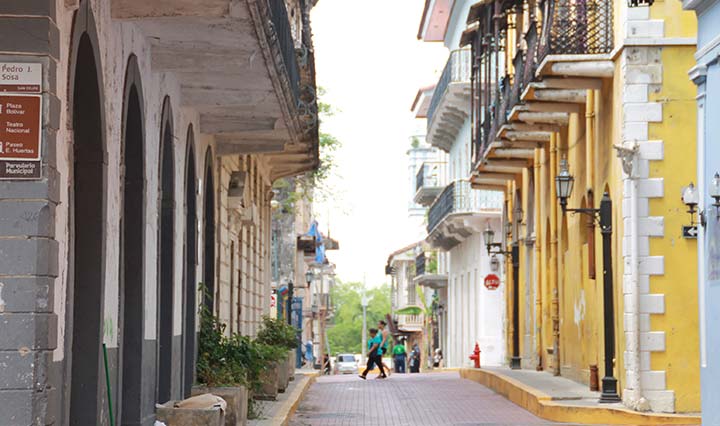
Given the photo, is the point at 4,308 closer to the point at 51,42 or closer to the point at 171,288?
the point at 51,42

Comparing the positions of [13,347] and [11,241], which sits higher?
[11,241]

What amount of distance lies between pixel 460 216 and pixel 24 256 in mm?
37836

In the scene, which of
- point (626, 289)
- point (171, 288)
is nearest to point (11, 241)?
point (171, 288)

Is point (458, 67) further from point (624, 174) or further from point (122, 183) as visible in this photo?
point (122, 183)

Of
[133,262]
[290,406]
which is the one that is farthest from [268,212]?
[133,262]

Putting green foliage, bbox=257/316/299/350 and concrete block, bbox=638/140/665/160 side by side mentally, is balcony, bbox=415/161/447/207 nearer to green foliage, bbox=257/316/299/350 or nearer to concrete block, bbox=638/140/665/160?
green foliage, bbox=257/316/299/350

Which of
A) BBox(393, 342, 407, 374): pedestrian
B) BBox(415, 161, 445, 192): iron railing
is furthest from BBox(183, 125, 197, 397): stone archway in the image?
BBox(415, 161, 445, 192): iron railing

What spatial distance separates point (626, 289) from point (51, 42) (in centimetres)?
1310

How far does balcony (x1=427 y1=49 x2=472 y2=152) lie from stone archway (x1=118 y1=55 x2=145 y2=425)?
102 feet

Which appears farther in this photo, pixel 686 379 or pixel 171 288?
pixel 686 379

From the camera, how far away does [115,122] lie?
39.8ft

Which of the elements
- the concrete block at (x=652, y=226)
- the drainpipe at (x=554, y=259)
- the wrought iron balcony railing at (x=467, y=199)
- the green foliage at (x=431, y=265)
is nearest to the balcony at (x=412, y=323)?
the green foliage at (x=431, y=265)

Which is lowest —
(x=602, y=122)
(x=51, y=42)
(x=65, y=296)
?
(x=65, y=296)

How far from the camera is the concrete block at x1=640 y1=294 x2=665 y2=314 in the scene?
20.2 m
